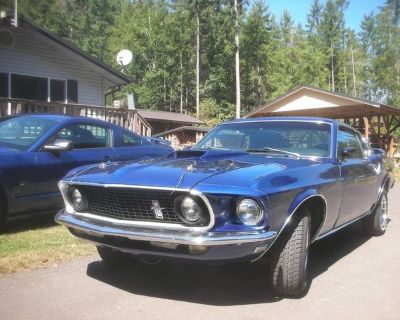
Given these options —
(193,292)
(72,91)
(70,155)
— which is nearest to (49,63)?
(72,91)

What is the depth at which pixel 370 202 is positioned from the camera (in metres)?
5.94

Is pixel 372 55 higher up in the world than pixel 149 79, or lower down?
higher up

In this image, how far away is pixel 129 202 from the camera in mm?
3730

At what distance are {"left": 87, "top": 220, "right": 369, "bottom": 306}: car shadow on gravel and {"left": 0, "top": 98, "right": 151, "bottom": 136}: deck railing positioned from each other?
723 cm

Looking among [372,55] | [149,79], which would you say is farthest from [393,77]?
[149,79]

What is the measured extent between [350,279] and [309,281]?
0.42 meters

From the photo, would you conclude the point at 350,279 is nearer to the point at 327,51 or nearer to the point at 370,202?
the point at 370,202

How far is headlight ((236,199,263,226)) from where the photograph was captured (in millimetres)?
3418

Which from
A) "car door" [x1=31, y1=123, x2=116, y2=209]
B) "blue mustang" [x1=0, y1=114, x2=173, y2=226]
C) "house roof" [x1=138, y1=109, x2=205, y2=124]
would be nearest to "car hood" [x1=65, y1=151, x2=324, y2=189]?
"blue mustang" [x1=0, y1=114, x2=173, y2=226]

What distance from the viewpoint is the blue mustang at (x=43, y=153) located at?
5.69m

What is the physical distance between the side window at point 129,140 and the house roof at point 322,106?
14.8 meters

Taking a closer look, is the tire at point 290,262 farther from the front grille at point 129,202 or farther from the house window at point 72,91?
the house window at point 72,91

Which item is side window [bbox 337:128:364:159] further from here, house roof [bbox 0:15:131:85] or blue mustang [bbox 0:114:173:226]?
house roof [bbox 0:15:131:85]

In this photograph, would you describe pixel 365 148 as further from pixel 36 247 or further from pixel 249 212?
pixel 36 247
